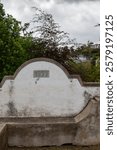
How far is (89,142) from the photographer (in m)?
9.29

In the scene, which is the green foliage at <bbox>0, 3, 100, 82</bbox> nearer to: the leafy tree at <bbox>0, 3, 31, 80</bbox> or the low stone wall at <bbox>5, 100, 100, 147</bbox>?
the leafy tree at <bbox>0, 3, 31, 80</bbox>

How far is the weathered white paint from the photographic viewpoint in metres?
10.2

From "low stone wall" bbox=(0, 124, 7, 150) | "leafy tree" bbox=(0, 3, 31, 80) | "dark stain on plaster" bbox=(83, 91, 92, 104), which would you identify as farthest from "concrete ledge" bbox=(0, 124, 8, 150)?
"leafy tree" bbox=(0, 3, 31, 80)

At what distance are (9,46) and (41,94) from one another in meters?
6.38

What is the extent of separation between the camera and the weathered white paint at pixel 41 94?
10.2 m

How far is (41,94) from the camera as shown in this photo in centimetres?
1025

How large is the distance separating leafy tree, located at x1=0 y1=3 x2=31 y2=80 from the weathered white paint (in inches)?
219

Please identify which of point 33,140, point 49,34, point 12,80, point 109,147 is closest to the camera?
point 109,147

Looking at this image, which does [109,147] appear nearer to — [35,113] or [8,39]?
[35,113]

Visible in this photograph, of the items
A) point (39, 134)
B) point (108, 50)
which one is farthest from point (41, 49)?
point (108, 50)

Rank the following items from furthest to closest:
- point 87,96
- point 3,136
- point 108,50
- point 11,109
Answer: point 87,96, point 11,109, point 3,136, point 108,50

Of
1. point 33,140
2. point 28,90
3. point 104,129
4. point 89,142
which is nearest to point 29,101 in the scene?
point 28,90

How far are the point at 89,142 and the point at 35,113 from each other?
1.82 metres

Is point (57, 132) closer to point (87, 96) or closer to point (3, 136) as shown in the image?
point (3, 136)
